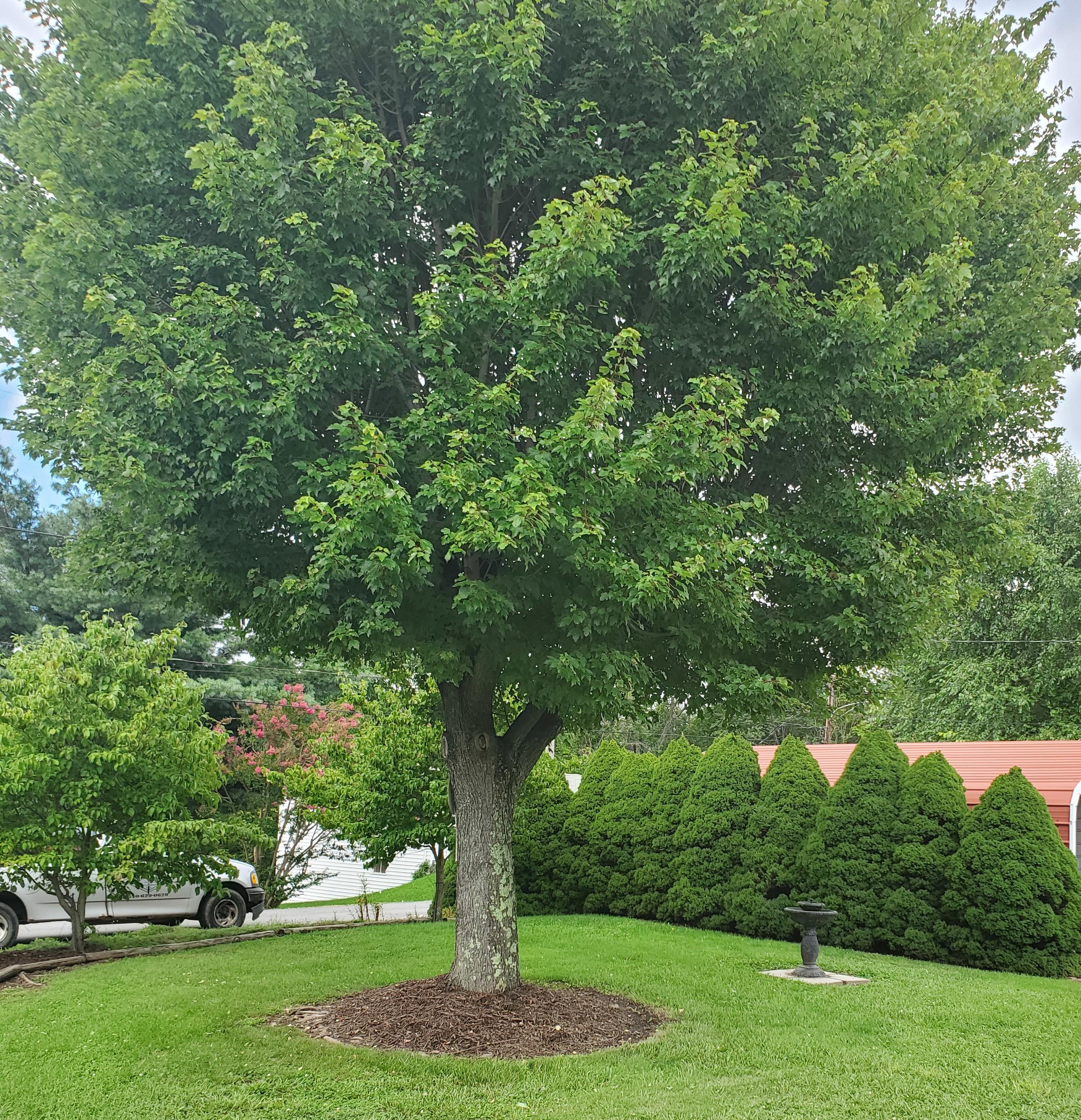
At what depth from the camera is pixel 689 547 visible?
564 centimetres

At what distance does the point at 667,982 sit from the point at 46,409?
693 cm

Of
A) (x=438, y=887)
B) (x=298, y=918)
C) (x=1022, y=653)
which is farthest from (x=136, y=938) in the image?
(x=1022, y=653)

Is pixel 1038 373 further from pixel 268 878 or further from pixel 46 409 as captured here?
pixel 268 878

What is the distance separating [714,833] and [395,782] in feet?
14.5

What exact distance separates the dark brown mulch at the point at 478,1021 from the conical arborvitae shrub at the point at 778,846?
4788 millimetres

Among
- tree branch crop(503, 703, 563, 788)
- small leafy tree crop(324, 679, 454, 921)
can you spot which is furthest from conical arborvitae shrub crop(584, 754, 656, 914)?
tree branch crop(503, 703, 563, 788)

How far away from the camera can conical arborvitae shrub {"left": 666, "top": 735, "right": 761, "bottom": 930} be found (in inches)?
488

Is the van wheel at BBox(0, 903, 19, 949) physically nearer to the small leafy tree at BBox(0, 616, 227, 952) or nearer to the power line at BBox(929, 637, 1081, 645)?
the small leafy tree at BBox(0, 616, 227, 952)

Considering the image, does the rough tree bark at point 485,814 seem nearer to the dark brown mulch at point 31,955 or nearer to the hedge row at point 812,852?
the dark brown mulch at point 31,955

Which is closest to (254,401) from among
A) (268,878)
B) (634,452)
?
(634,452)

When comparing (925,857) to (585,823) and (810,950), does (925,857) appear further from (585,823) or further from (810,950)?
(585,823)

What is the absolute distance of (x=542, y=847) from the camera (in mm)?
14508

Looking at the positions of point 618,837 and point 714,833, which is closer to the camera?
point 714,833

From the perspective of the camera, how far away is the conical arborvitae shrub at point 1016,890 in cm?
989
